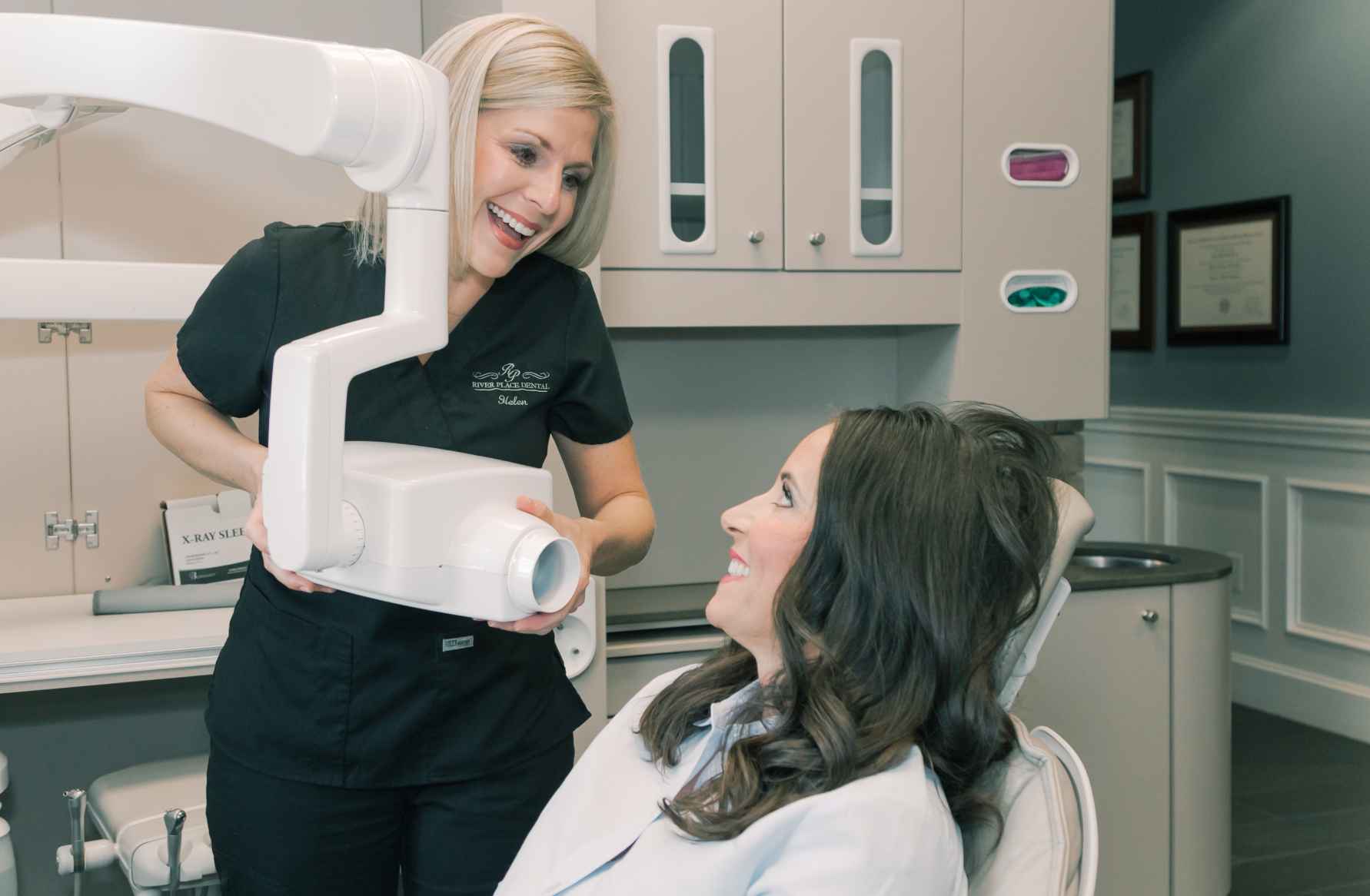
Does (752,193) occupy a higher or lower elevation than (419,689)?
higher

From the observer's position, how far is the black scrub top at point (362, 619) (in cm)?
131

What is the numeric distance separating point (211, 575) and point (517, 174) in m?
1.29

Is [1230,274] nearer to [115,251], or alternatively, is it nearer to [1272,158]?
[1272,158]

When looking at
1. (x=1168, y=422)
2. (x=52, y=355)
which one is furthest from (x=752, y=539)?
(x=1168, y=422)

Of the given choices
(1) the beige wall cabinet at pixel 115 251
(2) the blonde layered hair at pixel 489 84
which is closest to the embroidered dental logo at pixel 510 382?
(2) the blonde layered hair at pixel 489 84

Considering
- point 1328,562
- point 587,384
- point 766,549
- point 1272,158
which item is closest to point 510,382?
point 587,384

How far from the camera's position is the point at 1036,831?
1.07m

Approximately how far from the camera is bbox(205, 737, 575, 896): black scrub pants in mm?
1318

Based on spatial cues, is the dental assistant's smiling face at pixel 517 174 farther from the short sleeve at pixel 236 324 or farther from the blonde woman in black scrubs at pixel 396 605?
the short sleeve at pixel 236 324

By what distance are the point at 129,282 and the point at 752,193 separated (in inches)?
46.0

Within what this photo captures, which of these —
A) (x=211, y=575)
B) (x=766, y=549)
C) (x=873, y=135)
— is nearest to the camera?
(x=766, y=549)

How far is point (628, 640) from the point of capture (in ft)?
7.58

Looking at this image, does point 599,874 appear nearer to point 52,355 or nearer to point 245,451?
point 245,451

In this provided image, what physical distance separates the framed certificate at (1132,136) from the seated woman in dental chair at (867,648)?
3726mm
